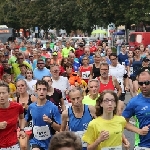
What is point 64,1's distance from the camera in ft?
207

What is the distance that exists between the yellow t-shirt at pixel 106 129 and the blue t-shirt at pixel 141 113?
0.28 meters

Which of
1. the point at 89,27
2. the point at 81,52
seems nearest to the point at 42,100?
the point at 81,52

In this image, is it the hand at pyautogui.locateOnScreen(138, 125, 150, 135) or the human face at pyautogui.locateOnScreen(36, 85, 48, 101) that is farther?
the human face at pyautogui.locateOnScreen(36, 85, 48, 101)

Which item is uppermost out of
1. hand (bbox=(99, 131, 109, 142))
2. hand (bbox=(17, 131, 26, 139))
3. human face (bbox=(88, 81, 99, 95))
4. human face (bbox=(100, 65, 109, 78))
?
human face (bbox=(100, 65, 109, 78))

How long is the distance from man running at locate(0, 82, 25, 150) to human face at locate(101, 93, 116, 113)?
1334 millimetres

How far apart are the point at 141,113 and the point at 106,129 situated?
0.64 metres

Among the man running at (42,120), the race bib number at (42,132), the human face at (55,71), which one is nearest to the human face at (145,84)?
the man running at (42,120)

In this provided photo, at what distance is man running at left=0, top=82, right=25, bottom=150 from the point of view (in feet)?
→ 21.0

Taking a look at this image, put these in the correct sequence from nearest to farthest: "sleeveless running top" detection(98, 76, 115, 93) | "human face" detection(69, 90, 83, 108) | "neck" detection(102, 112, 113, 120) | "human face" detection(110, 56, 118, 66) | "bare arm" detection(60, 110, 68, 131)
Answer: "neck" detection(102, 112, 113, 120)
"human face" detection(69, 90, 83, 108)
"bare arm" detection(60, 110, 68, 131)
"sleeveless running top" detection(98, 76, 115, 93)
"human face" detection(110, 56, 118, 66)

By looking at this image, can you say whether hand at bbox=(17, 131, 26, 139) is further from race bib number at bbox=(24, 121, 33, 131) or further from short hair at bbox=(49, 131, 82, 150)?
short hair at bbox=(49, 131, 82, 150)

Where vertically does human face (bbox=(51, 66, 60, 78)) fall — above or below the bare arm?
above

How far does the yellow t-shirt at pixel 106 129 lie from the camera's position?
5598mm

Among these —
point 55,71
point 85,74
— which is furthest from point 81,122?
point 85,74

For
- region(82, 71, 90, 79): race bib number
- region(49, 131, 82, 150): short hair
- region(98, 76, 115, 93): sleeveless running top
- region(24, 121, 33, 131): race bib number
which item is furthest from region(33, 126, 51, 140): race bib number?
region(82, 71, 90, 79): race bib number
